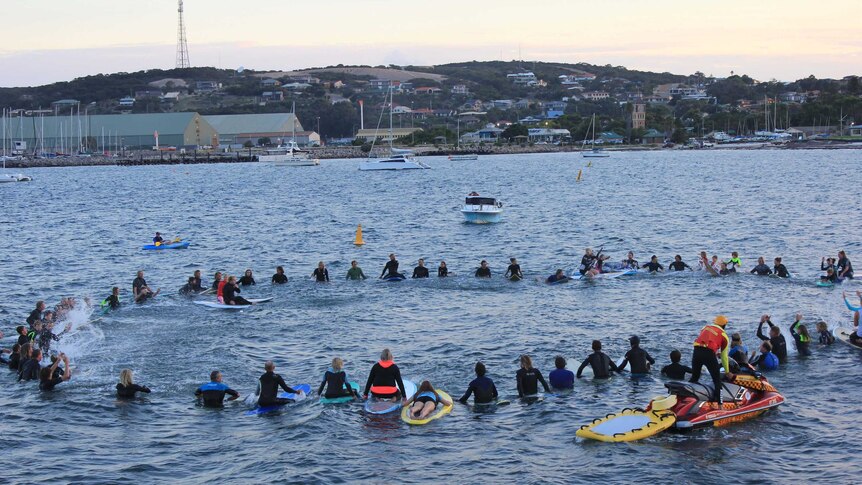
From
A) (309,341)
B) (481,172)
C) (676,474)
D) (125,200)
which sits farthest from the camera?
(481,172)

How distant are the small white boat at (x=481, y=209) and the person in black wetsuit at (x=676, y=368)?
3998 centimetres

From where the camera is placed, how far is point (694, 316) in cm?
3033

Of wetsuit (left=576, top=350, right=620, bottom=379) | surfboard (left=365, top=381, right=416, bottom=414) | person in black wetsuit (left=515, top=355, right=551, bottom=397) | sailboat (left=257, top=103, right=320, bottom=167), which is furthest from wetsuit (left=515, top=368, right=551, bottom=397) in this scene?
sailboat (left=257, top=103, right=320, bottom=167)

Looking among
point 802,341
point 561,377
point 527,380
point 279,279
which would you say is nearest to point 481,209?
point 279,279

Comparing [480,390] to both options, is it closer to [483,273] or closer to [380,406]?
[380,406]

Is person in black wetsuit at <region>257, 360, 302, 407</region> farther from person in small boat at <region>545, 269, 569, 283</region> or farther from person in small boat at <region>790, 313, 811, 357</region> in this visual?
person in small boat at <region>545, 269, 569, 283</region>

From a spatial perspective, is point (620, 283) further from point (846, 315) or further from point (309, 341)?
point (309, 341)

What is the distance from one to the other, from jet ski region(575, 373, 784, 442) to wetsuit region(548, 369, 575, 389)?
9.06 feet

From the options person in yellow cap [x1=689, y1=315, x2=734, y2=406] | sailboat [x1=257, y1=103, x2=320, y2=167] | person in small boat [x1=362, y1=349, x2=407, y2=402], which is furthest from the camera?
sailboat [x1=257, y1=103, x2=320, y2=167]

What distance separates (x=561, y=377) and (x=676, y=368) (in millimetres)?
2732

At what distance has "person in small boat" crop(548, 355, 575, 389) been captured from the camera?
22.1 metres

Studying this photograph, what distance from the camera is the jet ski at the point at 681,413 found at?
735 inches

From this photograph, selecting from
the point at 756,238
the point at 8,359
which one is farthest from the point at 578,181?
the point at 8,359

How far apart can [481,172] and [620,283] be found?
108 m
